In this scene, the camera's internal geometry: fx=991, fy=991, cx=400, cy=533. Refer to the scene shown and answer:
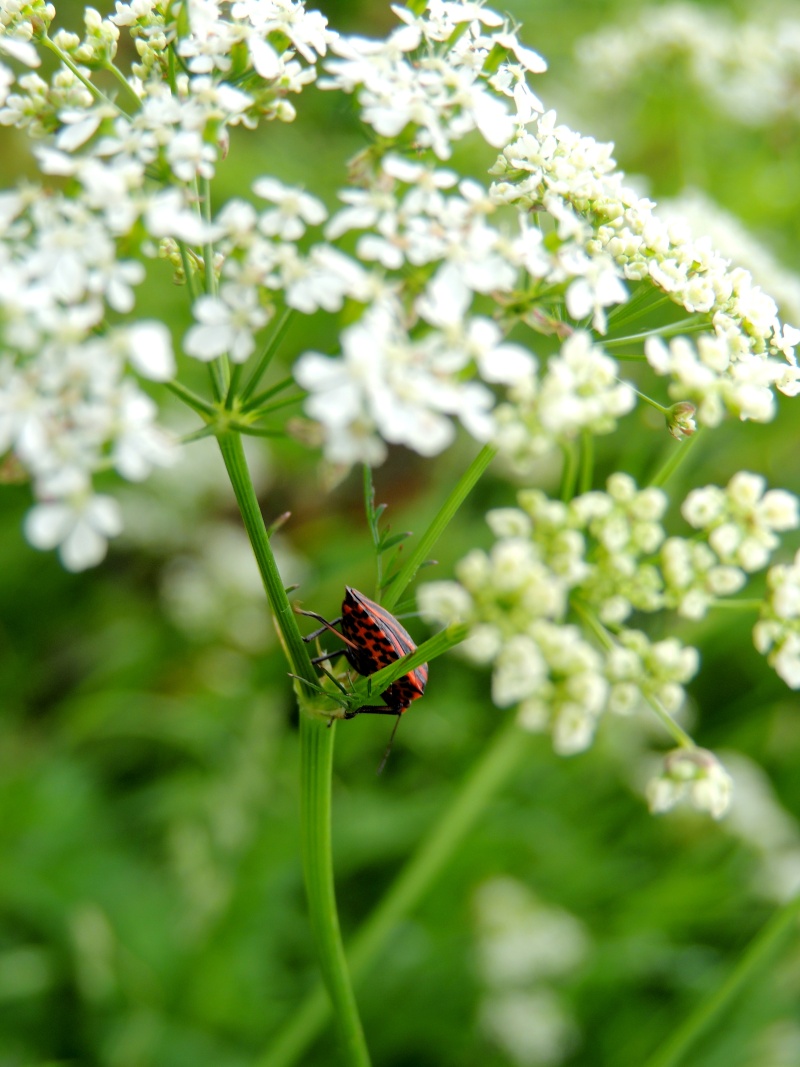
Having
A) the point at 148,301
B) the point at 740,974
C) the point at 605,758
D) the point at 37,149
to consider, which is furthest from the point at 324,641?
the point at 37,149

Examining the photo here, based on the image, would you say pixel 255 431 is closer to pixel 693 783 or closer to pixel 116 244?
pixel 116 244

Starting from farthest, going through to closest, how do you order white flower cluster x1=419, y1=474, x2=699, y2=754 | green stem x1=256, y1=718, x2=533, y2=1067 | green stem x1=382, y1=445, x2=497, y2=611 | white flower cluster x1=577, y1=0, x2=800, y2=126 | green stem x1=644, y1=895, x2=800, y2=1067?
white flower cluster x1=577, y1=0, x2=800, y2=126, green stem x1=256, y1=718, x2=533, y2=1067, green stem x1=644, y1=895, x2=800, y2=1067, green stem x1=382, y1=445, x2=497, y2=611, white flower cluster x1=419, y1=474, x2=699, y2=754

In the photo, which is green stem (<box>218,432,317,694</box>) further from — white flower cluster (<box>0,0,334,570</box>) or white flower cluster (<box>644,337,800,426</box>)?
white flower cluster (<box>644,337,800,426</box>)

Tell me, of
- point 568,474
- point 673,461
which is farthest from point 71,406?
point 673,461

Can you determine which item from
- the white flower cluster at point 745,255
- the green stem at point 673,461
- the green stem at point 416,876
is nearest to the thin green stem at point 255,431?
the green stem at point 673,461

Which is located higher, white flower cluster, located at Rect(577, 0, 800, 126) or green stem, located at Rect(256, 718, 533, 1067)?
white flower cluster, located at Rect(577, 0, 800, 126)

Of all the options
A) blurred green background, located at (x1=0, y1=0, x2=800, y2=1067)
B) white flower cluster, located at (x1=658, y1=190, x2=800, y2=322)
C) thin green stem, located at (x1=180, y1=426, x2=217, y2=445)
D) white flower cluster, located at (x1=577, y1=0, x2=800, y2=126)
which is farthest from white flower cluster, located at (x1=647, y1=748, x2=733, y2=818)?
white flower cluster, located at (x1=577, y1=0, x2=800, y2=126)

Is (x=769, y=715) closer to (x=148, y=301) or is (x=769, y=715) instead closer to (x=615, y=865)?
(x=615, y=865)
